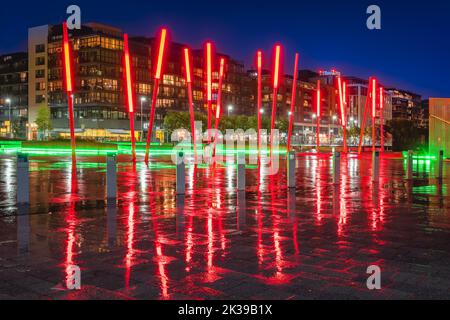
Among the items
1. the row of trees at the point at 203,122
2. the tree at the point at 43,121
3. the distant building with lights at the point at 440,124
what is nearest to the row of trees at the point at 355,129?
the row of trees at the point at 203,122

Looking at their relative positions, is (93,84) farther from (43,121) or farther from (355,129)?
(355,129)

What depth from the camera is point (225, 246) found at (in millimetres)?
7363

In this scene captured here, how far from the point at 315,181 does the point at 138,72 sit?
330 ft

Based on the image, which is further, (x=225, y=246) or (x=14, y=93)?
(x=14, y=93)

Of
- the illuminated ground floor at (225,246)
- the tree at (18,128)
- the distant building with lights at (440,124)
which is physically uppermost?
the tree at (18,128)

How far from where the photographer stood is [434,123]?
4031 centimetres

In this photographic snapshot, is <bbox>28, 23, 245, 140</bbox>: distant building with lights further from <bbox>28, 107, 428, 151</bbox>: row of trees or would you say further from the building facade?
<bbox>28, 107, 428, 151</bbox>: row of trees

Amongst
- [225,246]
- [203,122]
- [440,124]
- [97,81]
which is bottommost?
[225,246]

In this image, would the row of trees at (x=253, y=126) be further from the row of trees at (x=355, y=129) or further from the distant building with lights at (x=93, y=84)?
the distant building with lights at (x=93, y=84)

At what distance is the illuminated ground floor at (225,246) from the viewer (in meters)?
5.31

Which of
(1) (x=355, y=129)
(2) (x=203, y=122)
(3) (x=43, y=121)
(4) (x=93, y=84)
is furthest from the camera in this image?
(1) (x=355, y=129)

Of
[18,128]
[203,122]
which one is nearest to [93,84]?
[18,128]

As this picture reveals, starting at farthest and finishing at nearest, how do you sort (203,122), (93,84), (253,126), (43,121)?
(93,84), (43,121), (253,126), (203,122)
